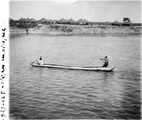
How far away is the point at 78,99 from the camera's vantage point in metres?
11.7

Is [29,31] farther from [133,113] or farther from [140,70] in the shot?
[133,113]

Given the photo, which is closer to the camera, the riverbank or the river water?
the river water

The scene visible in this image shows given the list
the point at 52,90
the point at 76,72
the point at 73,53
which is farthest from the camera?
the point at 73,53

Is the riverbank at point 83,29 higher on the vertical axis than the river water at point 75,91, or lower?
higher

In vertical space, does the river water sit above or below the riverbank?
below

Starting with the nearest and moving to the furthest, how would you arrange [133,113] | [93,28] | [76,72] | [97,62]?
[133,113] → [76,72] → [97,62] → [93,28]

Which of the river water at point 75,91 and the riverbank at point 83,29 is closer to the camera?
the river water at point 75,91

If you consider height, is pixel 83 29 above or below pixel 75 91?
above

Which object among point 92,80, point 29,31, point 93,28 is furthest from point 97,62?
point 93,28

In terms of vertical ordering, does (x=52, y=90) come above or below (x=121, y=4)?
below

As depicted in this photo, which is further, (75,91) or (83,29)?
(83,29)

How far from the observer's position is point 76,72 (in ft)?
55.0

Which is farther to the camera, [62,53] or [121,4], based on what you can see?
[62,53]

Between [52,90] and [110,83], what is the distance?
3.68m
